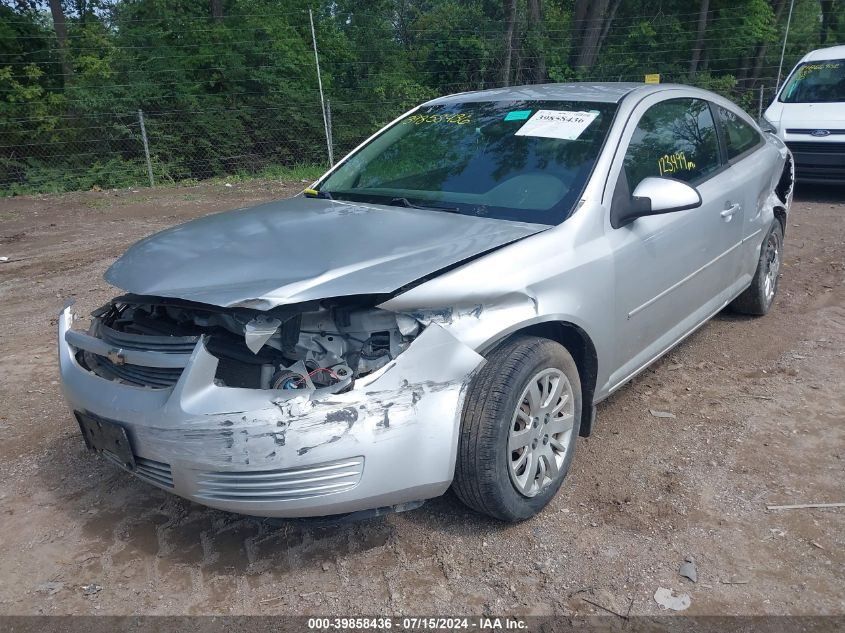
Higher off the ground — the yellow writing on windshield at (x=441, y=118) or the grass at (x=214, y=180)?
the yellow writing on windshield at (x=441, y=118)

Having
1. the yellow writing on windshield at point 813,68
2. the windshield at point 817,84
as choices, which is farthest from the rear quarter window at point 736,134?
the yellow writing on windshield at point 813,68

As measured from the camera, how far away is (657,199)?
3.29m

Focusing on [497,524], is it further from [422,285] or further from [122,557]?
[122,557]

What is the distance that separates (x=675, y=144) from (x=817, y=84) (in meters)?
7.46

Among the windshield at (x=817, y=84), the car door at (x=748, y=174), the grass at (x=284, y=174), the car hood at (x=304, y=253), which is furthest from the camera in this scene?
the grass at (x=284, y=174)

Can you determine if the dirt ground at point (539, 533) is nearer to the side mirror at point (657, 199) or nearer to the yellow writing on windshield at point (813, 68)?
the side mirror at point (657, 199)

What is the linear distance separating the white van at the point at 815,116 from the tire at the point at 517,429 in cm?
715

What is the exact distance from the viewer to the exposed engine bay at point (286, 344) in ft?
8.55

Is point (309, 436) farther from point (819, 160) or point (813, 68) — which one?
point (813, 68)

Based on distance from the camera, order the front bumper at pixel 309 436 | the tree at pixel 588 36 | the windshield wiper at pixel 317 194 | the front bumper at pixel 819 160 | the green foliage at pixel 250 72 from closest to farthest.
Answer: the front bumper at pixel 309 436, the windshield wiper at pixel 317 194, the front bumper at pixel 819 160, the green foliage at pixel 250 72, the tree at pixel 588 36

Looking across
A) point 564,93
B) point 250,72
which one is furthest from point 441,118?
point 250,72

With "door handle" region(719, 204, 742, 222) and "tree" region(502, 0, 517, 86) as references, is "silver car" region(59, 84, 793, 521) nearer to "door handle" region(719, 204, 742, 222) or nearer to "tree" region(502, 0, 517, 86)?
"door handle" region(719, 204, 742, 222)

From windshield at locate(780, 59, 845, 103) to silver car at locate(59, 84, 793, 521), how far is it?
723 centimetres

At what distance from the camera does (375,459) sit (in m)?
2.48
